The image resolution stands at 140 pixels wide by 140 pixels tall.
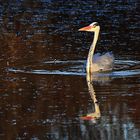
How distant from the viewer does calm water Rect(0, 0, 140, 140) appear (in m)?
10.7

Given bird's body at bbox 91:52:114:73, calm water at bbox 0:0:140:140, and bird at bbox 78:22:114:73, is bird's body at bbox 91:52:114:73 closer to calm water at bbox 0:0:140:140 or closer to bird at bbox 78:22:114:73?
bird at bbox 78:22:114:73

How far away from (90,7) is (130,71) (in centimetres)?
1328

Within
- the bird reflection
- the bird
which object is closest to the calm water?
the bird reflection

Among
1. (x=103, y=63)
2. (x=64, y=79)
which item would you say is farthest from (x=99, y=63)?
(x=64, y=79)

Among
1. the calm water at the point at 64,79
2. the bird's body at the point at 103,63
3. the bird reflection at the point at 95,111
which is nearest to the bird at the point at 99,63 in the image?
the bird's body at the point at 103,63

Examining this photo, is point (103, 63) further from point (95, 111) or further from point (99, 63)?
point (95, 111)

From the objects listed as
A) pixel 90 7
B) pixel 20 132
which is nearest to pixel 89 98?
pixel 20 132

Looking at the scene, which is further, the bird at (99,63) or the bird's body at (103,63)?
the bird's body at (103,63)

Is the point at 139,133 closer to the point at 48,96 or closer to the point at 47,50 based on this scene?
the point at 48,96

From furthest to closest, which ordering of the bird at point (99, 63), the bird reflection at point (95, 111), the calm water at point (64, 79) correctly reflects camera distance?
1. the bird at point (99, 63)
2. the bird reflection at point (95, 111)
3. the calm water at point (64, 79)

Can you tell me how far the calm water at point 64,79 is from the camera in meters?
10.7

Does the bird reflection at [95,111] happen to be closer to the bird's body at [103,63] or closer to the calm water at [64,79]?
the calm water at [64,79]

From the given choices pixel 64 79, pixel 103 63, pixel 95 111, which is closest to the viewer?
pixel 95 111

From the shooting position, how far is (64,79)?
47.8ft
